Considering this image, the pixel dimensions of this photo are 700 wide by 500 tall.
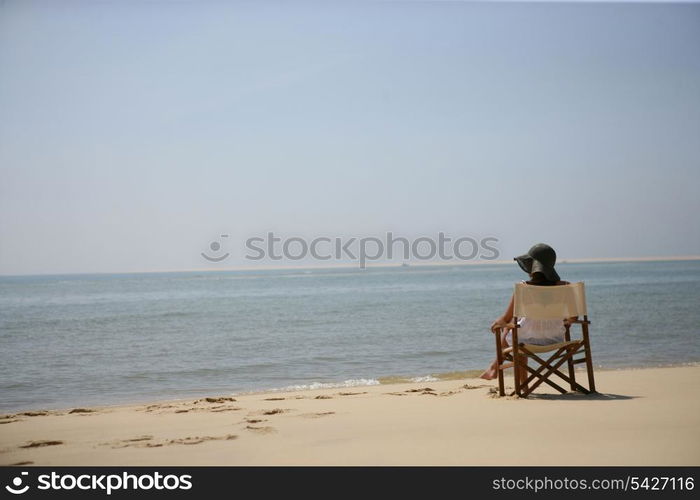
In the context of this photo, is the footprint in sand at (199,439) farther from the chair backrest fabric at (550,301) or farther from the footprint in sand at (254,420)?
the chair backrest fabric at (550,301)

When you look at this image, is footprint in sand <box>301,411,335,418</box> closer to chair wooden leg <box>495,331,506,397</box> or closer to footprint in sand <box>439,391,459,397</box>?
footprint in sand <box>439,391,459,397</box>

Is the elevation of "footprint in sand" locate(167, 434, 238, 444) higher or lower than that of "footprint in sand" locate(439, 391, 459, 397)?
higher

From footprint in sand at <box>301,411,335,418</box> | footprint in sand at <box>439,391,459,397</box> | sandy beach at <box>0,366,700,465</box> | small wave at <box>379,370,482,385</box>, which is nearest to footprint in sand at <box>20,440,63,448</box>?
sandy beach at <box>0,366,700,465</box>

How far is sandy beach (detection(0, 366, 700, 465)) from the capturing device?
348 centimetres

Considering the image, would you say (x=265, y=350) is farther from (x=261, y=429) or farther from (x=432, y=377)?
(x=261, y=429)

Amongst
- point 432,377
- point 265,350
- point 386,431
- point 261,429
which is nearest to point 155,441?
point 261,429

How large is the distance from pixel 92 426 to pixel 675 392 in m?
4.49

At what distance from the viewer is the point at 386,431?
4117 millimetres

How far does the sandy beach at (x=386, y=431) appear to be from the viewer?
3484 millimetres

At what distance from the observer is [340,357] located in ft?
33.3

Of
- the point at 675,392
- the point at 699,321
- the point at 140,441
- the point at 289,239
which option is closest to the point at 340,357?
the point at 675,392

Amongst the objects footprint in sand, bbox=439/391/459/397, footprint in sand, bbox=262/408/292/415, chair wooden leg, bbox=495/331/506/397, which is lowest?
footprint in sand, bbox=439/391/459/397
